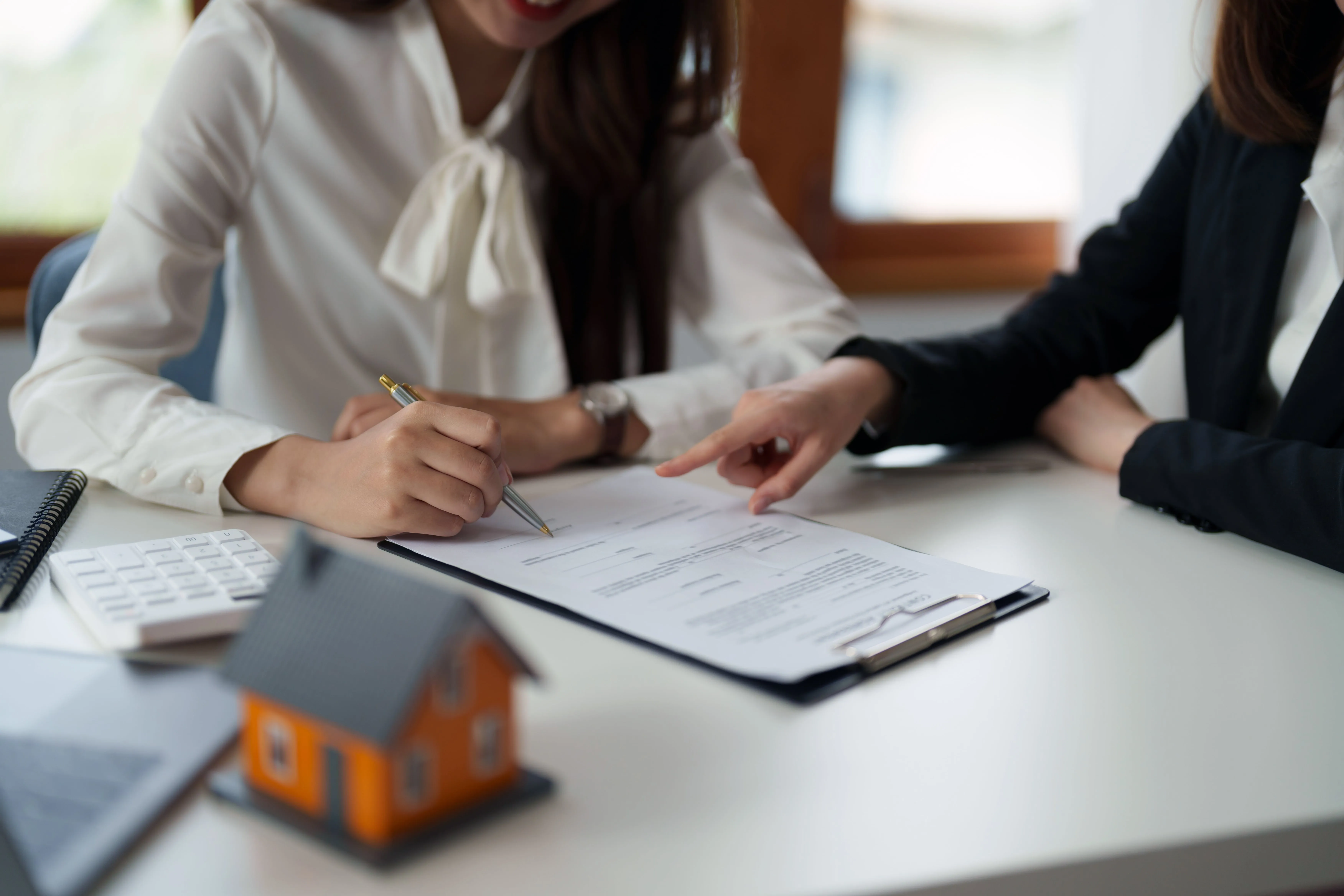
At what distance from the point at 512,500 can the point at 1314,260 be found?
2.73 feet

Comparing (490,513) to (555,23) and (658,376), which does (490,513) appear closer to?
(658,376)

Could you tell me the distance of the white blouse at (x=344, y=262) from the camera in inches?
40.5

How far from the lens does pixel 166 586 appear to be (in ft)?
2.23

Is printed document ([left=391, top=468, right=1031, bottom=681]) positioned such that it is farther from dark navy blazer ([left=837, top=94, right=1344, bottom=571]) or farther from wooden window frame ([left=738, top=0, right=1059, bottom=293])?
wooden window frame ([left=738, top=0, right=1059, bottom=293])

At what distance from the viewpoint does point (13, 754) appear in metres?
0.50

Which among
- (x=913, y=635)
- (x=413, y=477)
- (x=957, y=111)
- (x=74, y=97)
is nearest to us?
(x=913, y=635)

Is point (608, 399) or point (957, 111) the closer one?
point (608, 399)

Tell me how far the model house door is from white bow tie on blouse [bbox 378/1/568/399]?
853 mm

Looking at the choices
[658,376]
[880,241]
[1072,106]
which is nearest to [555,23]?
[658,376]

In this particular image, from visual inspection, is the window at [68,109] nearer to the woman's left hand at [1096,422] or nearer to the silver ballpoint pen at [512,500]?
the silver ballpoint pen at [512,500]

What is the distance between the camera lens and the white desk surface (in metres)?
0.46

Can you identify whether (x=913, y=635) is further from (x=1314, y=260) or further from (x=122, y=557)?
(x=1314, y=260)

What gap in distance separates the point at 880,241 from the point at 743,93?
55 cm

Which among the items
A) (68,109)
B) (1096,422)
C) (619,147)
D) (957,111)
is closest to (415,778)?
(1096,422)
